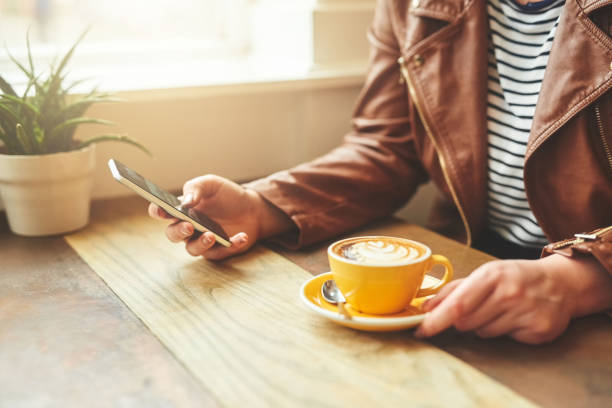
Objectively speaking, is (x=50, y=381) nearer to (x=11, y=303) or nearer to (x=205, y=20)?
(x=11, y=303)

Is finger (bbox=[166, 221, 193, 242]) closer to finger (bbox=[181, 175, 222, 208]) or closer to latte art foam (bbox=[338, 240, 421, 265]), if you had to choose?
finger (bbox=[181, 175, 222, 208])

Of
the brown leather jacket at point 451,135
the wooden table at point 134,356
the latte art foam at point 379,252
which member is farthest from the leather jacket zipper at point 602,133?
the latte art foam at point 379,252

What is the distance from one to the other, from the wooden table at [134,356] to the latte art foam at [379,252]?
85mm

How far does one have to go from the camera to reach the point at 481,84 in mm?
1065

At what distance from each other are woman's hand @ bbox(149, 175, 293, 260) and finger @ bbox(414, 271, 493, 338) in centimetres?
36

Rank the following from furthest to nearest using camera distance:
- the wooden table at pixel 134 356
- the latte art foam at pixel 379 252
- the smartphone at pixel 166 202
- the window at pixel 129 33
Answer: the window at pixel 129 33
the smartphone at pixel 166 202
the latte art foam at pixel 379 252
the wooden table at pixel 134 356

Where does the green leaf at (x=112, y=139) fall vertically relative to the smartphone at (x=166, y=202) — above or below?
above

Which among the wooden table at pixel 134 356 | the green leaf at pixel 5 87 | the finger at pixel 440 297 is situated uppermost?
the green leaf at pixel 5 87

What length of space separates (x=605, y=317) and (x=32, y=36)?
1.33 m

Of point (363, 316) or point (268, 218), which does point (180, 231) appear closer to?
point (268, 218)

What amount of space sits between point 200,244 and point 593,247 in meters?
0.52

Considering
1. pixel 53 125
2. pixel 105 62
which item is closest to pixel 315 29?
pixel 105 62

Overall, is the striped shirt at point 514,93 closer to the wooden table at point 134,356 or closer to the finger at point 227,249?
the wooden table at point 134,356

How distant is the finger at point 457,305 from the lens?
68cm
